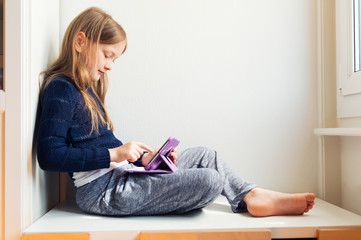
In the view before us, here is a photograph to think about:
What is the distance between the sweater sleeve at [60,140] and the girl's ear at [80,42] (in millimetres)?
148

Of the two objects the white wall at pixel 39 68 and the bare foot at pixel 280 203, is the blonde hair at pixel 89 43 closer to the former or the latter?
the white wall at pixel 39 68

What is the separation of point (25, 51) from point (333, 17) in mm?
1165

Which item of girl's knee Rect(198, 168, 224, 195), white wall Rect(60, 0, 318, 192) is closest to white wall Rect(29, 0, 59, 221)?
white wall Rect(60, 0, 318, 192)

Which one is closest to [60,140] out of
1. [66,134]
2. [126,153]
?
[66,134]

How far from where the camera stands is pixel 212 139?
1.51m

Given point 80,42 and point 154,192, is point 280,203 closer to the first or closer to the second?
point 154,192

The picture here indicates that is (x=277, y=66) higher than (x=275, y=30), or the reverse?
(x=275, y=30)

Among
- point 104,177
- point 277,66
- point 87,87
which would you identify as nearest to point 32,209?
point 104,177

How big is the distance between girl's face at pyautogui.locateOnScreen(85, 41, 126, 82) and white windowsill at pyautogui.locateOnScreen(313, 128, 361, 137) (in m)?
0.81

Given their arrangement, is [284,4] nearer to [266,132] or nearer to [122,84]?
[266,132]

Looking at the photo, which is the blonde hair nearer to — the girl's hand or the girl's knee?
the girl's hand

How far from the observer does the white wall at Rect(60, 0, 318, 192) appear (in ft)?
4.90

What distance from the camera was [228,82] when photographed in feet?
4.99

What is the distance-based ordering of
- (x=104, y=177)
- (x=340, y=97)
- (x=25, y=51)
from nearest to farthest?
(x=25, y=51) → (x=104, y=177) → (x=340, y=97)
